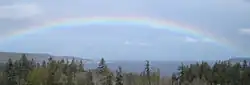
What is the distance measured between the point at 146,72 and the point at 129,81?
11422 mm

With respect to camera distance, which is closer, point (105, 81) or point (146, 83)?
point (105, 81)

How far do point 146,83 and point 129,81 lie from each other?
8860 mm

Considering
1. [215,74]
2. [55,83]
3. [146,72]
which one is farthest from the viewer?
[146,72]

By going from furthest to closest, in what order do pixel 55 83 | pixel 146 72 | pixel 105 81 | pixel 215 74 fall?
pixel 146 72
pixel 215 74
pixel 105 81
pixel 55 83

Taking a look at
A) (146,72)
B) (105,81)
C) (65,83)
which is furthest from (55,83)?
(146,72)

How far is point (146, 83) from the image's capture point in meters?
104

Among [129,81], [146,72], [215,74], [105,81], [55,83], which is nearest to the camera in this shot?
[55,83]

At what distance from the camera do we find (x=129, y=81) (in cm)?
11200

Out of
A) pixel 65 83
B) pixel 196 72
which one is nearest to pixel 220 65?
pixel 196 72

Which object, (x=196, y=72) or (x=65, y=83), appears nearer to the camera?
(x=65, y=83)

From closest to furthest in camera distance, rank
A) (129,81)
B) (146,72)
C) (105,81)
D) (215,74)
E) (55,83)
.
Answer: (55,83) < (105,81) < (215,74) < (146,72) < (129,81)

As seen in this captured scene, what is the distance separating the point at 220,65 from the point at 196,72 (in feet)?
25.7

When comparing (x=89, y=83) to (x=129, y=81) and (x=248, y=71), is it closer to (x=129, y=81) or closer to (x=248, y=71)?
(x=129, y=81)

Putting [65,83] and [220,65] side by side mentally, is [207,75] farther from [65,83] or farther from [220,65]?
[65,83]
